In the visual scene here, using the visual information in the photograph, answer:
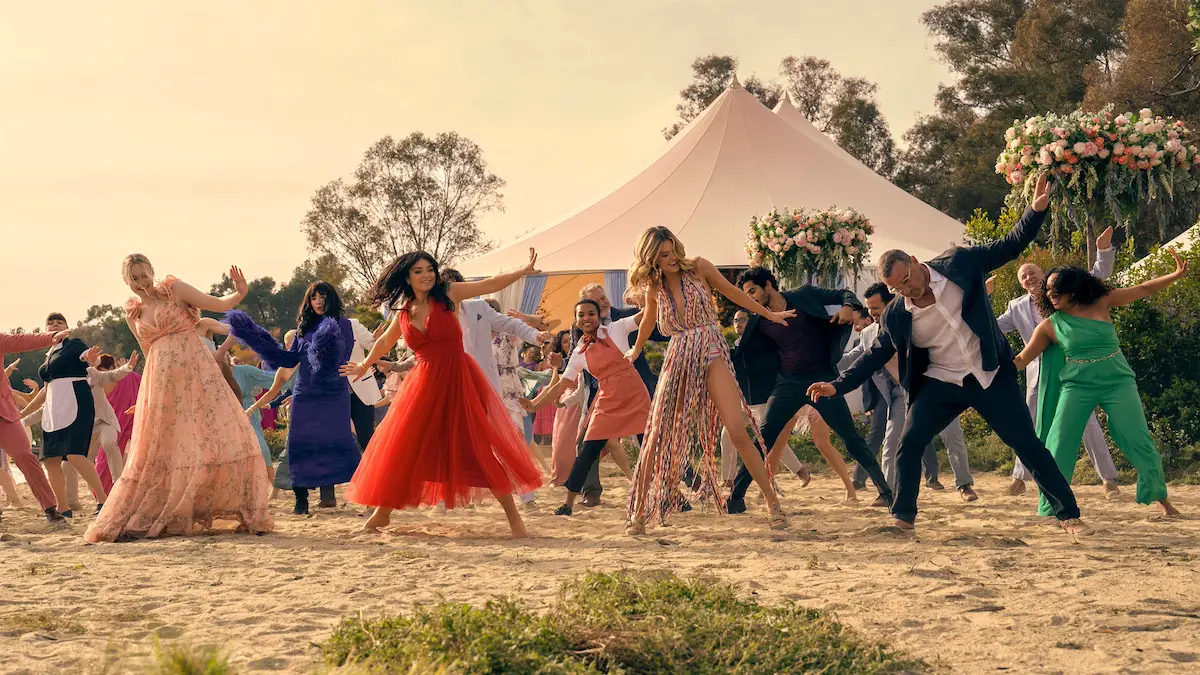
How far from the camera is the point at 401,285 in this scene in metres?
7.74

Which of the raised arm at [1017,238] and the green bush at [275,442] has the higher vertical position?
the raised arm at [1017,238]

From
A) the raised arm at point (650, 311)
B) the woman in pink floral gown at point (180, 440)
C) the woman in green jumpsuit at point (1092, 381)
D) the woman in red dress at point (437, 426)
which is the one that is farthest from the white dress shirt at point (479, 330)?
the woman in green jumpsuit at point (1092, 381)

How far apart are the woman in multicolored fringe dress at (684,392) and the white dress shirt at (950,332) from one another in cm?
121

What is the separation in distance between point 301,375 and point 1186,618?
6.50 meters

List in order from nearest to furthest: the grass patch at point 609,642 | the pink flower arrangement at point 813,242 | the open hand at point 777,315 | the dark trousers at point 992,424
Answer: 1. the grass patch at point 609,642
2. the dark trousers at point 992,424
3. the open hand at point 777,315
4. the pink flower arrangement at point 813,242

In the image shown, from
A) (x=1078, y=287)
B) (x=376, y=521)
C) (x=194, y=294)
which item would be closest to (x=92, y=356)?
(x=194, y=294)

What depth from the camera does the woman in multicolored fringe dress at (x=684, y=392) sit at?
768 centimetres

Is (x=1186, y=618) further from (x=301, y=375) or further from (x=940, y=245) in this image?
(x=940, y=245)

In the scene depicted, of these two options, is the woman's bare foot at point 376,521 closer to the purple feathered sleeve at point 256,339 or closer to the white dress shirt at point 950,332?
the purple feathered sleeve at point 256,339

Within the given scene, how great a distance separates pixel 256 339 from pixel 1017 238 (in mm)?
5161

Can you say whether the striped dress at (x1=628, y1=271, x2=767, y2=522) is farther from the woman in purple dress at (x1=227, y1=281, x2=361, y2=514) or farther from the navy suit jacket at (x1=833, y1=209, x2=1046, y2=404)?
the woman in purple dress at (x1=227, y1=281, x2=361, y2=514)

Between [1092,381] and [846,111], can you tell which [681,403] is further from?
[846,111]

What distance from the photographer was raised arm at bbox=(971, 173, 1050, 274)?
266 inches

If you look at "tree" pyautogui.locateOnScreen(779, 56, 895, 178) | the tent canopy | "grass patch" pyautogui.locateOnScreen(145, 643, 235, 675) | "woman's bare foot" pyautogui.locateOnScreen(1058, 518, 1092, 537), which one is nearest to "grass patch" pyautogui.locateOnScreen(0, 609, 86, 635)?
"grass patch" pyautogui.locateOnScreen(145, 643, 235, 675)
